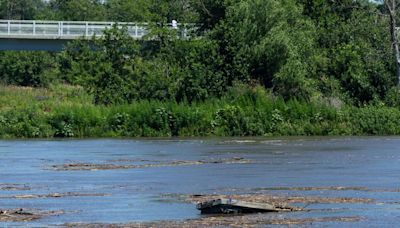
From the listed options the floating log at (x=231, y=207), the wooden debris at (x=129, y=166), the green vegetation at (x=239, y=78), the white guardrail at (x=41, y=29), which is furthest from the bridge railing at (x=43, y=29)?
the floating log at (x=231, y=207)

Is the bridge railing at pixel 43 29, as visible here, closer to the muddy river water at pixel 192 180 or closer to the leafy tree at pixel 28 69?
the leafy tree at pixel 28 69

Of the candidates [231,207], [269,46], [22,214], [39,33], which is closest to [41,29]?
[39,33]

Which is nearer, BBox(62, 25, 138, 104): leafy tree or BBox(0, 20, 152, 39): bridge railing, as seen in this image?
BBox(62, 25, 138, 104): leafy tree

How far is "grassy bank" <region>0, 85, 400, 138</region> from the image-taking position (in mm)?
48000

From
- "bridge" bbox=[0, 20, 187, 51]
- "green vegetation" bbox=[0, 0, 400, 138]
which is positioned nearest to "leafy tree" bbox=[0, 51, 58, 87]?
"bridge" bbox=[0, 20, 187, 51]

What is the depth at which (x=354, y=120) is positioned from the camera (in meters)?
48.6

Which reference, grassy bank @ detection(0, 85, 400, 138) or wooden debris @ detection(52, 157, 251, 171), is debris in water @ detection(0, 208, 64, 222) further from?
grassy bank @ detection(0, 85, 400, 138)

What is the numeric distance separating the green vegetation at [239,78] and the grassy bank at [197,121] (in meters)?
0.04

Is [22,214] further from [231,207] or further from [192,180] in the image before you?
[192,180]

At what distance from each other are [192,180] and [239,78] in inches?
1184

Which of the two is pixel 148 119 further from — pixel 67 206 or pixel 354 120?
pixel 67 206

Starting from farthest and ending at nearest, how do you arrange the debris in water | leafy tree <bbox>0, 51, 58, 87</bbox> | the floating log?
leafy tree <bbox>0, 51, 58, 87</bbox> → the floating log → the debris in water

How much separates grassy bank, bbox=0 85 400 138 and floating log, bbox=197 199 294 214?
3050 cm

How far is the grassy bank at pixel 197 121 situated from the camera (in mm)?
48000
